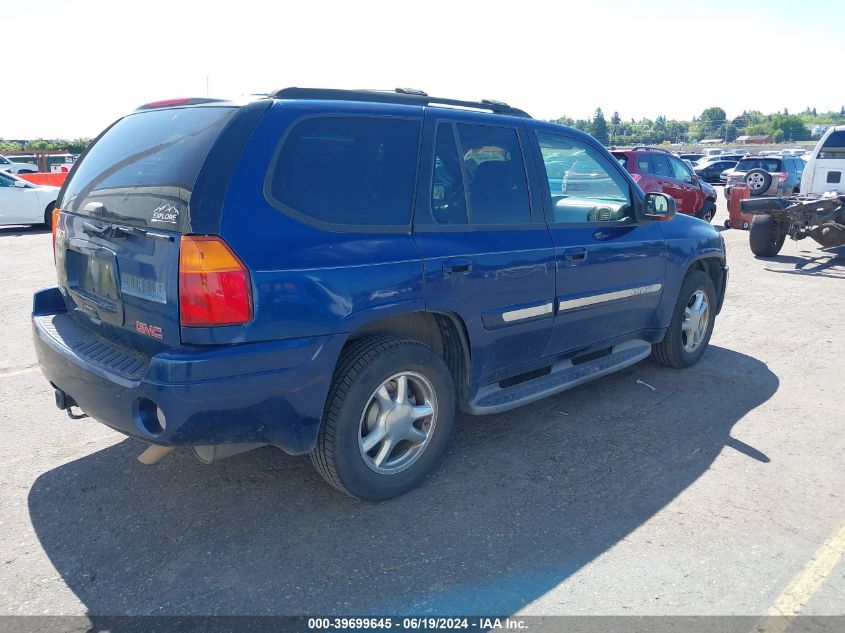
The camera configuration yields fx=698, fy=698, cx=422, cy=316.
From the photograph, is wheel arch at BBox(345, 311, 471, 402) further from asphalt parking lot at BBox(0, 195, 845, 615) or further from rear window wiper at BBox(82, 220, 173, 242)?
rear window wiper at BBox(82, 220, 173, 242)

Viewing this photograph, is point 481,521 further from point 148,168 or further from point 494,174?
point 148,168

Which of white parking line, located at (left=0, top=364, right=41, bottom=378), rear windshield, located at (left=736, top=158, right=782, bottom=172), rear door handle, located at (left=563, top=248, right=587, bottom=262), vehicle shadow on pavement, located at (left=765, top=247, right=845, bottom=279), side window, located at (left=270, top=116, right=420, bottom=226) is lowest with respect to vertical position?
white parking line, located at (left=0, top=364, right=41, bottom=378)

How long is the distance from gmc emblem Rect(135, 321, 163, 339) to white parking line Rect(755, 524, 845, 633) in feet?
8.70

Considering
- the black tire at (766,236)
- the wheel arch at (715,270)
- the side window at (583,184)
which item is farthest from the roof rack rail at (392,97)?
the black tire at (766,236)

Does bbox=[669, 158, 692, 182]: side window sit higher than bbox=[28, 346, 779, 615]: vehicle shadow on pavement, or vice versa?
bbox=[669, 158, 692, 182]: side window

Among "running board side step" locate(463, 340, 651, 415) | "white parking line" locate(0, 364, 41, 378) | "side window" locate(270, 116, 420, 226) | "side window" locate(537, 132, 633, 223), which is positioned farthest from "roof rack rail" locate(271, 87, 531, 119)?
"white parking line" locate(0, 364, 41, 378)

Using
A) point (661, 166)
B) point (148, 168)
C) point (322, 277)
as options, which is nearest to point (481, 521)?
point (322, 277)

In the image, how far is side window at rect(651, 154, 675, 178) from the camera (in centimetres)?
1453

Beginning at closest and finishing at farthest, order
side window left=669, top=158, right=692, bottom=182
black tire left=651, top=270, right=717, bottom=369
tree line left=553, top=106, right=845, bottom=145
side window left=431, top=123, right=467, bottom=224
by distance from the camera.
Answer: side window left=431, top=123, right=467, bottom=224
black tire left=651, top=270, right=717, bottom=369
side window left=669, top=158, right=692, bottom=182
tree line left=553, top=106, right=845, bottom=145

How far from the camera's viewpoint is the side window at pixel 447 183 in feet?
11.8

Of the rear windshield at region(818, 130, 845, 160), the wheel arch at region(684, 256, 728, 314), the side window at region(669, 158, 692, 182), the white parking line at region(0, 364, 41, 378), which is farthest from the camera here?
the side window at region(669, 158, 692, 182)

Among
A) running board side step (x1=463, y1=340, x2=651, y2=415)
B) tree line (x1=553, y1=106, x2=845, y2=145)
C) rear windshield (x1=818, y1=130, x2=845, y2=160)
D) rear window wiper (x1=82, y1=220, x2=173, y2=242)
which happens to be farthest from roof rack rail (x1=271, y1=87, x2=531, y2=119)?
tree line (x1=553, y1=106, x2=845, y2=145)

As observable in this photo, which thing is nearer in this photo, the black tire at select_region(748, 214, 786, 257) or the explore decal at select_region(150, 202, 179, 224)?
the explore decal at select_region(150, 202, 179, 224)

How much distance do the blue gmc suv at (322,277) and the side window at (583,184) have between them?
0.04 meters
